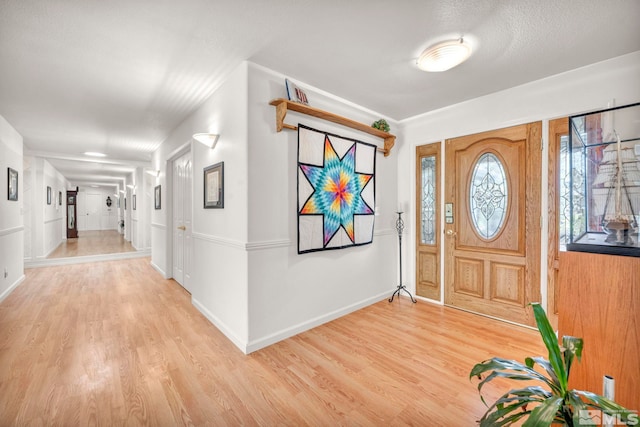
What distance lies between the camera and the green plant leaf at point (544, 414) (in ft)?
2.90

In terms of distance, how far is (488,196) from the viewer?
123 inches

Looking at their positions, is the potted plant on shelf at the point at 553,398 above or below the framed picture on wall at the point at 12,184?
below

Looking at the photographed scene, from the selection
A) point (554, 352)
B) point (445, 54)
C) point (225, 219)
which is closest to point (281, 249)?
point (225, 219)

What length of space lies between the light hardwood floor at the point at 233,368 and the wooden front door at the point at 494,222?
1.07 ft

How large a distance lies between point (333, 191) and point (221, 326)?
1.82 m

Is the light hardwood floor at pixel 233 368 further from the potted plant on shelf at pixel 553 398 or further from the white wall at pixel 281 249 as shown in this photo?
the potted plant on shelf at pixel 553 398

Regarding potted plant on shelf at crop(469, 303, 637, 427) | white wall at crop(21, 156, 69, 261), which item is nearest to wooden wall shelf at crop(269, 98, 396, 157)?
potted plant on shelf at crop(469, 303, 637, 427)

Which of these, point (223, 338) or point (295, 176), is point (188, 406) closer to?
point (223, 338)

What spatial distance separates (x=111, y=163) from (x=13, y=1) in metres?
5.92

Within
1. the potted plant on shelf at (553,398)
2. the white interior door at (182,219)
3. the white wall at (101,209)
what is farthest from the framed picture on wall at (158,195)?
the white wall at (101,209)

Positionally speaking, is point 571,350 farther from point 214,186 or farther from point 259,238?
point 214,186

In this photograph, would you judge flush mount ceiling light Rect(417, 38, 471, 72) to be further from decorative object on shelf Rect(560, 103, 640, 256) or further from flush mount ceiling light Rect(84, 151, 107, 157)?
flush mount ceiling light Rect(84, 151, 107, 157)

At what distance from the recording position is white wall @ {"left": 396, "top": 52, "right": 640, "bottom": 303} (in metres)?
2.34

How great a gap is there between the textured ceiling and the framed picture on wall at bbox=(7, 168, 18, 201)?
1.20m
